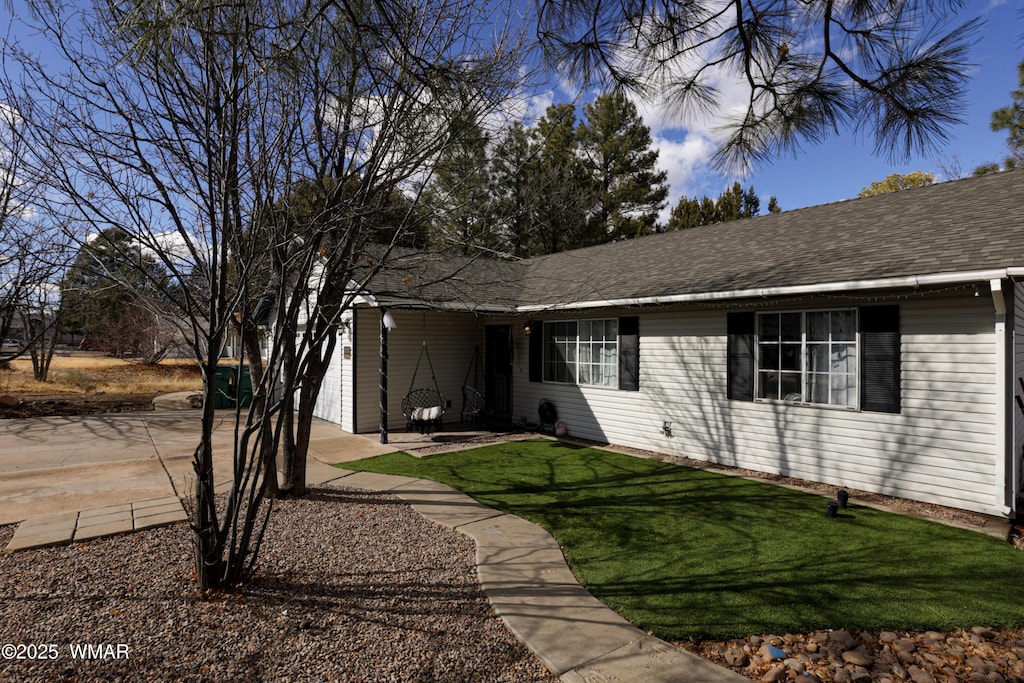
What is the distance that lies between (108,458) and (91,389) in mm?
Result: 11856

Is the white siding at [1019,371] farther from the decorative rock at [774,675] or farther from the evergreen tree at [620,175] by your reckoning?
the evergreen tree at [620,175]

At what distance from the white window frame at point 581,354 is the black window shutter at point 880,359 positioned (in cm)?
369

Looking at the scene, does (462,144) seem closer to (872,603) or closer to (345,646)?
(345,646)

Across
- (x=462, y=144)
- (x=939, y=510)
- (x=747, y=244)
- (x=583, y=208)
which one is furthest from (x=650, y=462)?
(x=583, y=208)

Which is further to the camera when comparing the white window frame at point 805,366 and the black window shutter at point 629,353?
the black window shutter at point 629,353

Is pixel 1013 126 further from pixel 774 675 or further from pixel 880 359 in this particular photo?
pixel 774 675

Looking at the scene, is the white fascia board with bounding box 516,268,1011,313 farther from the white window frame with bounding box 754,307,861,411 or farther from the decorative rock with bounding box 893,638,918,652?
the decorative rock with bounding box 893,638,918,652

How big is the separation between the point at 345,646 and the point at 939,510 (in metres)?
5.96

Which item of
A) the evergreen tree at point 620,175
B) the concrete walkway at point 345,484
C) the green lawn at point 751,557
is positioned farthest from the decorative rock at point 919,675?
the evergreen tree at point 620,175

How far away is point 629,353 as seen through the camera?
8703 millimetres

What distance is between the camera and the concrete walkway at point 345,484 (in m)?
2.82

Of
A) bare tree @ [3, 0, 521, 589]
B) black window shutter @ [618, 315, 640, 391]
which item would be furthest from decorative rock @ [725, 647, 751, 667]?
black window shutter @ [618, 315, 640, 391]

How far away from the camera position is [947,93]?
11.8 ft

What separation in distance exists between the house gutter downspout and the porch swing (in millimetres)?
7733
